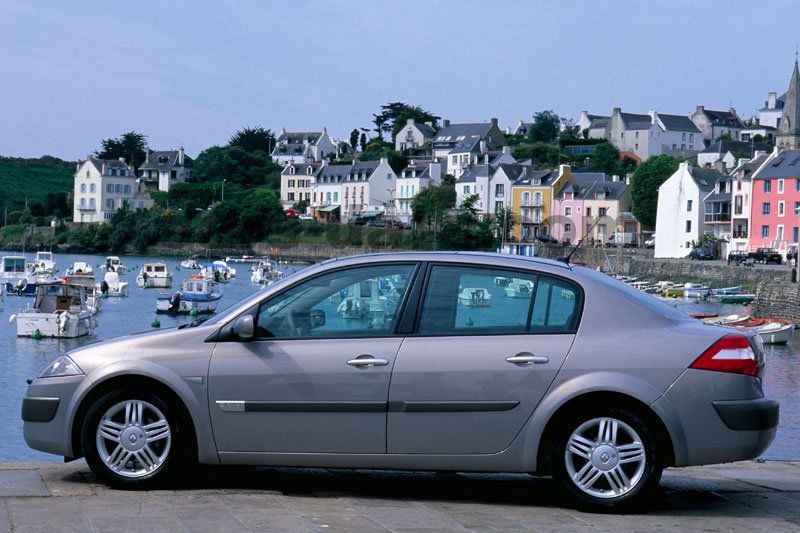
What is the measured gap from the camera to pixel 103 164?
602ft

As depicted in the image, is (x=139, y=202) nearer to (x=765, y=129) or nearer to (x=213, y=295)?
(x=765, y=129)

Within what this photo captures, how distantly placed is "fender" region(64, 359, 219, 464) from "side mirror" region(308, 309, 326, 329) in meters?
0.81

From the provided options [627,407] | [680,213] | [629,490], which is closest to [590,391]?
[627,407]

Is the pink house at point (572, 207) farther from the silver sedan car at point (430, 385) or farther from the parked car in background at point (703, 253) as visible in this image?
the silver sedan car at point (430, 385)

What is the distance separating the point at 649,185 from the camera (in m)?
124

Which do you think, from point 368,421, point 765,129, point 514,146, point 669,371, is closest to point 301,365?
point 368,421

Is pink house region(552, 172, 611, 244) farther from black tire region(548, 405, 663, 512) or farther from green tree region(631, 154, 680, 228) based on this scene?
black tire region(548, 405, 663, 512)

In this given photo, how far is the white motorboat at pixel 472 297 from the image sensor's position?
26.1ft

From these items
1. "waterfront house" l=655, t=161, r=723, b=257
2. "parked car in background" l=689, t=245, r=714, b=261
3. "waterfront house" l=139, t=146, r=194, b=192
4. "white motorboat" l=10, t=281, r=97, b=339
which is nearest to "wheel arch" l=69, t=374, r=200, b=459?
"white motorboat" l=10, t=281, r=97, b=339

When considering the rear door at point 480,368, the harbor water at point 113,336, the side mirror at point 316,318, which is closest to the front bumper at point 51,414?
the side mirror at point 316,318

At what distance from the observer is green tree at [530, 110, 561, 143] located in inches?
7387

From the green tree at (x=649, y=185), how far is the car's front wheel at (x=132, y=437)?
11867 cm

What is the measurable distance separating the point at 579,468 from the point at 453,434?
84 cm

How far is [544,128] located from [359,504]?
18301 cm
